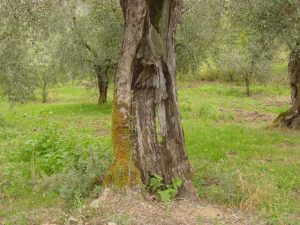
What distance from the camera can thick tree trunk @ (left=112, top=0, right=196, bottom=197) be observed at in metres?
8.58

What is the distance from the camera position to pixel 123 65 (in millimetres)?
8719

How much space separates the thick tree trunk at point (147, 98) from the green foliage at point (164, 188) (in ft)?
0.43

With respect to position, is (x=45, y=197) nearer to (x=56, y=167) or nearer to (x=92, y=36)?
(x=56, y=167)

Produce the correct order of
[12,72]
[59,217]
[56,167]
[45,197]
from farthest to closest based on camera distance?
1. [12,72]
2. [56,167]
3. [45,197]
4. [59,217]

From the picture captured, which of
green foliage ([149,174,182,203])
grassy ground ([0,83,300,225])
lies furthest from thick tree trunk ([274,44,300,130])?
green foliage ([149,174,182,203])

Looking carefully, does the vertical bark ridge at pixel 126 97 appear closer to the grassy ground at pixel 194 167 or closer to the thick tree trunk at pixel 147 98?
the thick tree trunk at pixel 147 98

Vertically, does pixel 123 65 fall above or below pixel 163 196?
above

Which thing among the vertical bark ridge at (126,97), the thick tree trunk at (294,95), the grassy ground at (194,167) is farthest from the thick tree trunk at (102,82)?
the vertical bark ridge at (126,97)

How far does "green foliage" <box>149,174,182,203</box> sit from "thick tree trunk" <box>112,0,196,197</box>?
0.13 meters

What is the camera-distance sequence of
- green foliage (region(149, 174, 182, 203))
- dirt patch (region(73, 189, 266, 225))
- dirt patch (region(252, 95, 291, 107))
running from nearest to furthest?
dirt patch (region(73, 189, 266, 225)), green foliage (region(149, 174, 182, 203)), dirt patch (region(252, 95, 291, 107))

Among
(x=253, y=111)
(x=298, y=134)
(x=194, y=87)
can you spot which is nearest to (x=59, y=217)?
(x=298, y=134)

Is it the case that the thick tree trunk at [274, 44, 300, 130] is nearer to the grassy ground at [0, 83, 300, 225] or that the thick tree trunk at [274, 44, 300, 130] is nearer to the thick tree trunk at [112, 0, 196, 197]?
the grassy ground at [0, 83, 300, 225]

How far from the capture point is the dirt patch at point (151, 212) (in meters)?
6.68

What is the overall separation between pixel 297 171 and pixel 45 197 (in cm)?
686
